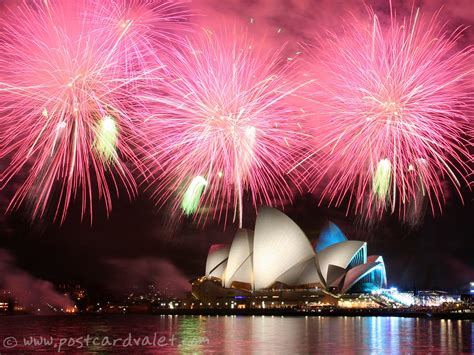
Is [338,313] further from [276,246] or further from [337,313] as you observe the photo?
[276,246]

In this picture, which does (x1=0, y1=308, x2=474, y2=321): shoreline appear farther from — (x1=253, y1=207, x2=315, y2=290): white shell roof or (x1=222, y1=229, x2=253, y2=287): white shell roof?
(x1=253, y1=207, x2=315, y2=290): white shell roof

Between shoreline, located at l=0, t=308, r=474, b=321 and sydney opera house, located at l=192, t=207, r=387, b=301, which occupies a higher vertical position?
sydney opera house, located at l=192, t=207, r=387, b=301

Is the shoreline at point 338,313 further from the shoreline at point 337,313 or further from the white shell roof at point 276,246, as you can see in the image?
the white shell roof at point 276,246

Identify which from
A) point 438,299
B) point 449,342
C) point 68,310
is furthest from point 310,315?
point 68,310

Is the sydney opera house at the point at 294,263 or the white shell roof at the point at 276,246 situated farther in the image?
the sydney opera house at the point at 294,263

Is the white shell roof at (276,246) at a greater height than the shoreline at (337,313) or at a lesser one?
greater

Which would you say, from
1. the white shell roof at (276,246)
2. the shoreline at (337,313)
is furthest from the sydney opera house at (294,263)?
the shoreline at (337,313)

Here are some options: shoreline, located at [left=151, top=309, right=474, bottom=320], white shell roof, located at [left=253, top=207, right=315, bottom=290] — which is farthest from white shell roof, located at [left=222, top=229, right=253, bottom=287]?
shoreline, located at [left=151, top=309, right=474, bottom=320]

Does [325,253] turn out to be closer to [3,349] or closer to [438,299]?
[438,299]

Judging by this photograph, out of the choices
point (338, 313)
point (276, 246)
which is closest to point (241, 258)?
point (276, 246)
